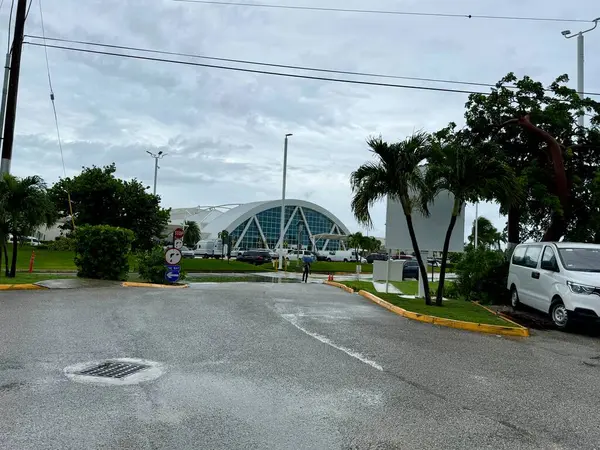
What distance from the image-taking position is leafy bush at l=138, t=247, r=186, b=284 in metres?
20.4

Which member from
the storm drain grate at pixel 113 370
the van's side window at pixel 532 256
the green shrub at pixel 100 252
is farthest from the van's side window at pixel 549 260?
the green shrub at pixel 100 252

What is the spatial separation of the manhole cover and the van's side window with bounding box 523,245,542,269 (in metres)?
9.73

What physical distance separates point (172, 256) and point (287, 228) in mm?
81052

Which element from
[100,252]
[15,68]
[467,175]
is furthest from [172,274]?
[467,175]

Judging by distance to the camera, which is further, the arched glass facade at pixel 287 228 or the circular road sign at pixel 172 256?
the arched glass facade at pixel 287 228

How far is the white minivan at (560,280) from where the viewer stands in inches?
414

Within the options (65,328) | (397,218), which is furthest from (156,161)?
(65,328)

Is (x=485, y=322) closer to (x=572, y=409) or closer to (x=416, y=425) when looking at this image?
(x=572, y=409)

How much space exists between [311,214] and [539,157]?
8570 centimetres

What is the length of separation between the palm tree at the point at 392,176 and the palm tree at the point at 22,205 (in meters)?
10.5

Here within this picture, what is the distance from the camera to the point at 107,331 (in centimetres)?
881

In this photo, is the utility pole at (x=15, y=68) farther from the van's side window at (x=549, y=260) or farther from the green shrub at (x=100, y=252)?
the van's side window at (x=549, y=260)

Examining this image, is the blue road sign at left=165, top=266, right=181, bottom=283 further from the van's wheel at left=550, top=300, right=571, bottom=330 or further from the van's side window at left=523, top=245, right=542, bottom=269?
the van's wheel at left=550, top=300, right=571, bottom=330

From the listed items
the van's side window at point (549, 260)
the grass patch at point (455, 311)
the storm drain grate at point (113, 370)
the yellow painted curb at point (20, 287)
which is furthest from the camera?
the yellow painted curb at point (20, 287)
